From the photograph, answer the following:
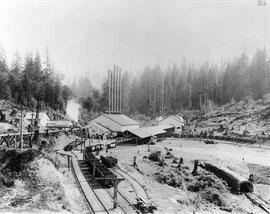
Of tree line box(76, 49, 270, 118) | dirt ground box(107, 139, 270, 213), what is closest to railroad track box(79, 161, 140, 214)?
dirt ground box(107, 139, 270, 213)

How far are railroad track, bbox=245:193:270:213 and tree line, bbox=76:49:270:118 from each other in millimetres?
83034

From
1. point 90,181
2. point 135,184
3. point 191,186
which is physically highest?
point 90,181

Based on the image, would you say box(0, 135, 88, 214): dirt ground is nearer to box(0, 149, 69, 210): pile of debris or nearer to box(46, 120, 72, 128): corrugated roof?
box(0, 149, 69, 210): pile of debris

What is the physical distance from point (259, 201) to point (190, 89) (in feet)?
353

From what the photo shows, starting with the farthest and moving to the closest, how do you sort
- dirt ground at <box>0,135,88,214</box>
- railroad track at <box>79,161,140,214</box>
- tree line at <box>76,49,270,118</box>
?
tree line at <box>76,49,270,118</box>, railroad track at <box>79,161,140,214</box>, dirt ground at <box>0,135,88,214</box>

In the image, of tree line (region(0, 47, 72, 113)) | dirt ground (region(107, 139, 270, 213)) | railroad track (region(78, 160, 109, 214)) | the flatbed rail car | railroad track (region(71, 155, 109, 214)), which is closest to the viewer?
railroad track (region(71, 155, 109, 214))

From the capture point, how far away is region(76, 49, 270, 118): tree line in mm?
106338

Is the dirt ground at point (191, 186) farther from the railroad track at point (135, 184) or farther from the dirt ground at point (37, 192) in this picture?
the dirt ground at point (37, 192)

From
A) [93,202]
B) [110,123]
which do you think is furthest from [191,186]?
[110,123]

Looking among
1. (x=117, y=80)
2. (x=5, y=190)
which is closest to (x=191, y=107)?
(x=117, y=80)

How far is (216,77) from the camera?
13262 centimetres

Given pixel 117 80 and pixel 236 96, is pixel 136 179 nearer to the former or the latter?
pixel 117 80

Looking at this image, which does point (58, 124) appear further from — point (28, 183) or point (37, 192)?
point (37, 192)

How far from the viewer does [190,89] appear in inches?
4934
